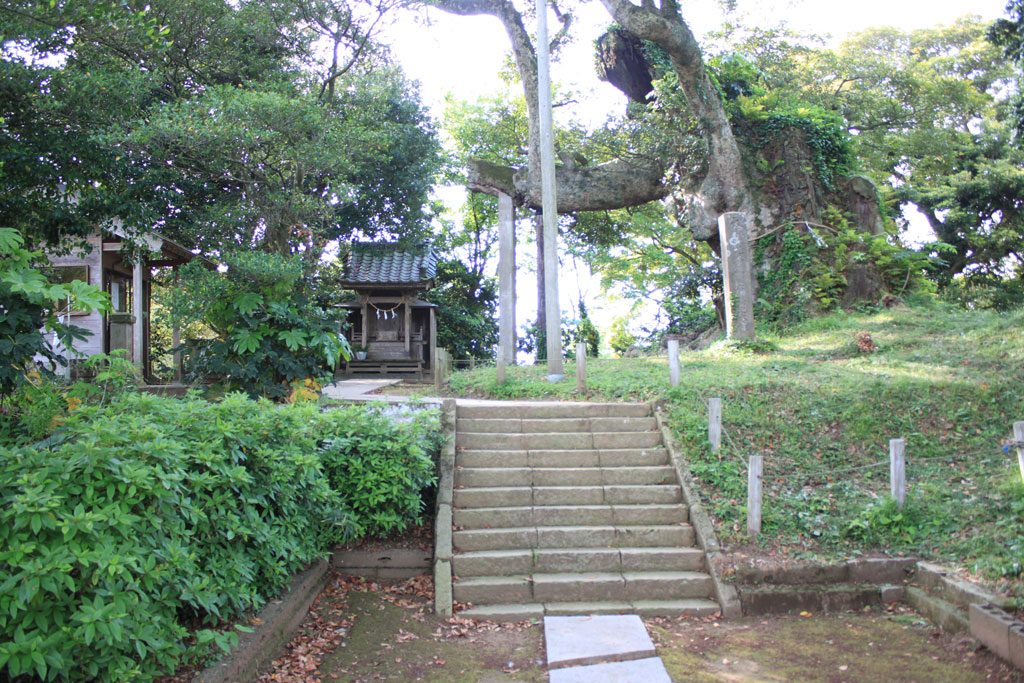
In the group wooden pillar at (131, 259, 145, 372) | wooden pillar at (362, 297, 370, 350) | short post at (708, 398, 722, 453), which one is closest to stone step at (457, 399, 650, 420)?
short post at (708, 398, 722, 453)

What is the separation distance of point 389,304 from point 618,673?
18.9m

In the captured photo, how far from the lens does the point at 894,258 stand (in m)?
16.3

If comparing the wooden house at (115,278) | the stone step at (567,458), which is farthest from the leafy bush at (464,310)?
the stone step at (567,458)

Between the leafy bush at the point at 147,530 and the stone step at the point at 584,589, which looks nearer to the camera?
the leafy bush at the point at 147,530

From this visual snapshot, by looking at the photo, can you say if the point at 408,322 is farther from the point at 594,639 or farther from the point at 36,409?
the point at 36,409

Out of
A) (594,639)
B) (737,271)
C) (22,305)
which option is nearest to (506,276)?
(737,271)

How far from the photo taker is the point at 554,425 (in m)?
9.53

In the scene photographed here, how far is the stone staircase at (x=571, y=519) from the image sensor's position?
6.65m

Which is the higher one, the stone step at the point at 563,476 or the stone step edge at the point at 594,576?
the stone step at the point at 563,476

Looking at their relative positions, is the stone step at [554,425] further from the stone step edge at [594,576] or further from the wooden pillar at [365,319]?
the wooden pillar at [365,319]

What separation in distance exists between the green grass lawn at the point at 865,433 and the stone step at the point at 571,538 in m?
0.51

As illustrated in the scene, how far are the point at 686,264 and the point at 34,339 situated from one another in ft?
86.2

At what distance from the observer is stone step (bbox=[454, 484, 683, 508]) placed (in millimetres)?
7949

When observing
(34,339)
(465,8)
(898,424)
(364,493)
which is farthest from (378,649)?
(465,8)
